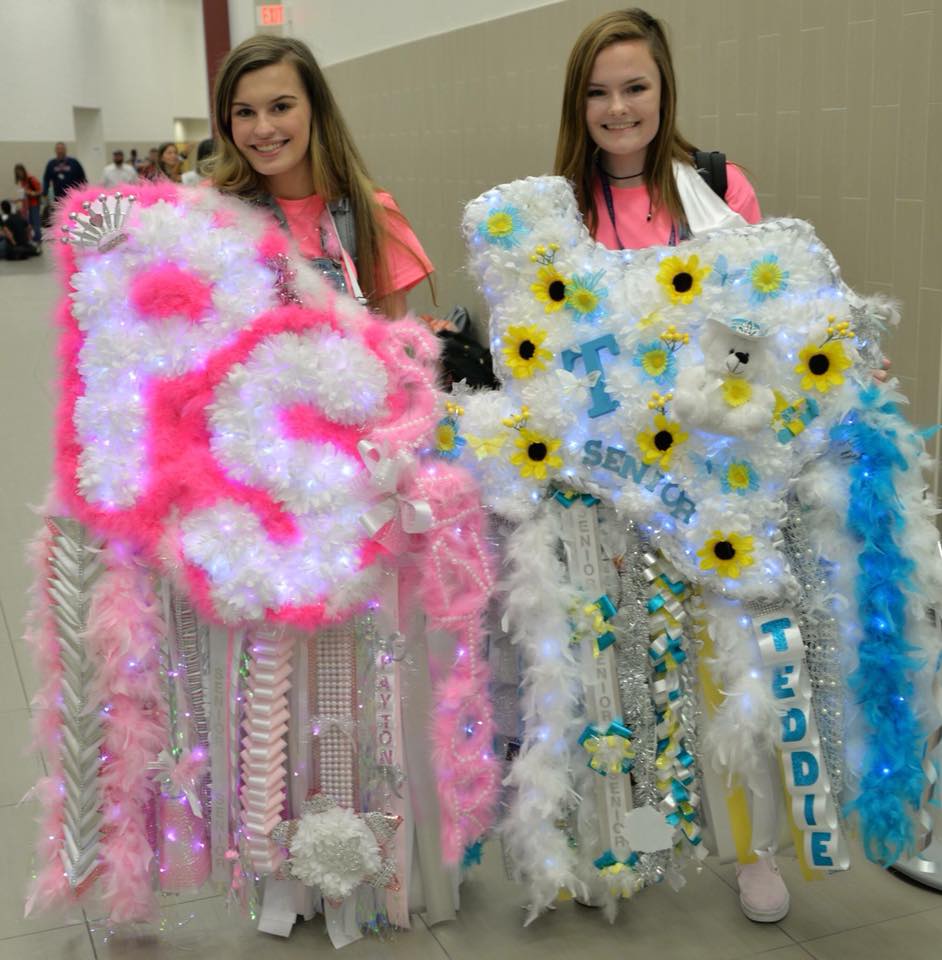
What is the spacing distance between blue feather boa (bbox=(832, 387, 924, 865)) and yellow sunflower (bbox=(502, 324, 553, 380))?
513 millimetres

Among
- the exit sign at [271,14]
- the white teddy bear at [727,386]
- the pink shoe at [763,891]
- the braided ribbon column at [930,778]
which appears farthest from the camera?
the exit sign at [271,14]

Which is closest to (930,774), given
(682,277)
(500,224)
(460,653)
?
(460,653)

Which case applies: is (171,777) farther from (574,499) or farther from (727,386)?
(727,386)

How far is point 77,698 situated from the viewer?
2.12m

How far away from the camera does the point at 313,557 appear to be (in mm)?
2023

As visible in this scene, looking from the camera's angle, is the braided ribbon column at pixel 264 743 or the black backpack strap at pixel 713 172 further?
the black backpack strap at pixel 713 172

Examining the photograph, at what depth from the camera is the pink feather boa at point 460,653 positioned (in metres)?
2.08

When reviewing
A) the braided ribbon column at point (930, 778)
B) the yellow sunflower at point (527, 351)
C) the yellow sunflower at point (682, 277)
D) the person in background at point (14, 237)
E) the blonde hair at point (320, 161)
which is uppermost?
the person in background at point (14, 237)

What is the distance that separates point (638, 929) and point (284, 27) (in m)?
7.82

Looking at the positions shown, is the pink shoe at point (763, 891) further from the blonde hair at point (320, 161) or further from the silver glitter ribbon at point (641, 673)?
the blonde hair at point (320, 161)

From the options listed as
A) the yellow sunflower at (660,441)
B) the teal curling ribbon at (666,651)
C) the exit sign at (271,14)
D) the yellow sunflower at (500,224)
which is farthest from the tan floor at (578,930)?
the exit sign at (271,14)

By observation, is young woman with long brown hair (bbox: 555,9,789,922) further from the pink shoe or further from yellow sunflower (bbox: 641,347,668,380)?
yellow sunflower (bbox: 641,347,668,380)

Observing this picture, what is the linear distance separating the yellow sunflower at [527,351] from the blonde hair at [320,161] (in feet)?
1.42

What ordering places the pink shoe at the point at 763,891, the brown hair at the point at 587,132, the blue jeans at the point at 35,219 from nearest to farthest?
the brown hair at the point at 587,132 → the pink shoe at the point at 763,891 → the blue jeans at the point at 35,219
